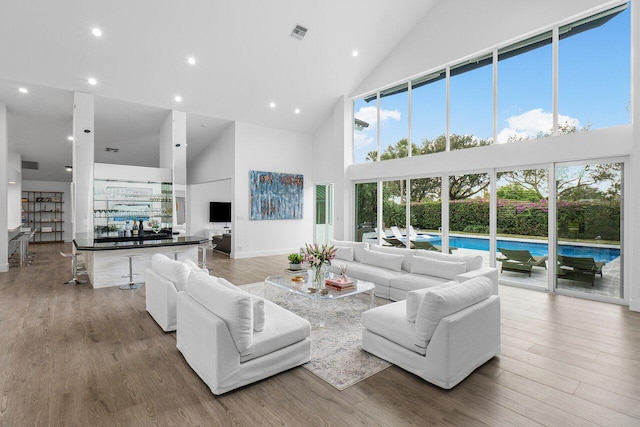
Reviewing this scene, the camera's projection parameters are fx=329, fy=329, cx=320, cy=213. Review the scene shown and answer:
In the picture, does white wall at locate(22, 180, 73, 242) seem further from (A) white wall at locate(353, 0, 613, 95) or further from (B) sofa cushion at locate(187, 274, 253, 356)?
(B) sofa cushion at locate(187, 274, 253, 356)

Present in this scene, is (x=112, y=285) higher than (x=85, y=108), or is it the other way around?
(x=85, y=108)

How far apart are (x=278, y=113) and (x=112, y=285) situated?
5707mm

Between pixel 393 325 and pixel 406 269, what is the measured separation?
8.31 feet

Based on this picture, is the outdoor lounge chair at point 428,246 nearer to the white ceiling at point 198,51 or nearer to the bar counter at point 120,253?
the white ceiling at point 198,51

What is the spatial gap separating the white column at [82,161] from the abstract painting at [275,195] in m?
3.72

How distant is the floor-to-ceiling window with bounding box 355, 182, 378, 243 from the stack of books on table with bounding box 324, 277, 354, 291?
169 inches

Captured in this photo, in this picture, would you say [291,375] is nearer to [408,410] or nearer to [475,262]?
[408,410]

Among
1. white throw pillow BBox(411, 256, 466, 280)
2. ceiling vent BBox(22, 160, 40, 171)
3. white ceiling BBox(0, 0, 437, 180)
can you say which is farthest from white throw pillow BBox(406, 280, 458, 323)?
ceiling vent BBox(22, 160, 40, 171)

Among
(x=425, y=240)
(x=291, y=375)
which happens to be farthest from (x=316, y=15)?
(x=291, y=375)

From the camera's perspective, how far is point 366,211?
8570 millimetres

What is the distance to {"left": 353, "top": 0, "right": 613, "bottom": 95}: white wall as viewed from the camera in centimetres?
547

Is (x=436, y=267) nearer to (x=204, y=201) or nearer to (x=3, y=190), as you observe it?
(x=3, y=190)

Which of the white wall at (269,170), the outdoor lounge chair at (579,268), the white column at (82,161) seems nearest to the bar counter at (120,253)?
the white column at (82,161)

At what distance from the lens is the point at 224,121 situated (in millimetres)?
9016
